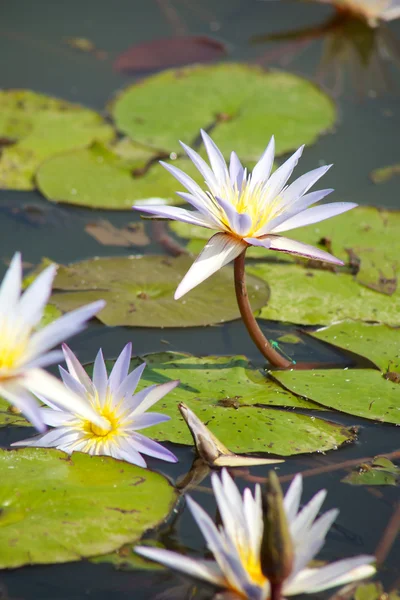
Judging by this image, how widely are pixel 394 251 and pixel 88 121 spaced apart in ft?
8.05

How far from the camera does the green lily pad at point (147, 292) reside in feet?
11.1

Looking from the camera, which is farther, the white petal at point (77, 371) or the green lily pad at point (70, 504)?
the white petal at point (77, 371)

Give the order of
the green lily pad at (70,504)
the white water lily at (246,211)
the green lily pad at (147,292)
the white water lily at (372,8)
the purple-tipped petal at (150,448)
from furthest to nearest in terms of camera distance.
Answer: the white water lily at (372,8), the green lily pad at (147,292), the white water lily at (246,211), the purple-tipped petal at (150,448), the green lily pad at (70,504)

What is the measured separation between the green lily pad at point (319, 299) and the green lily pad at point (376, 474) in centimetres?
90

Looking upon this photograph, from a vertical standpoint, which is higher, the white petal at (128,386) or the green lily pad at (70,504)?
the white petal at (128,386)

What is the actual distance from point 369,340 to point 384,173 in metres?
1.84

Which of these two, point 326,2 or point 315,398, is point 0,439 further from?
point 326,2

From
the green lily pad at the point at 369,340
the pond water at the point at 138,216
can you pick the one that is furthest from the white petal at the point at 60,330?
the green lily pad at the point at 369,340

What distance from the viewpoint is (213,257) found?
257 cm

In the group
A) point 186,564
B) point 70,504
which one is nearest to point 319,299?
point 70,504

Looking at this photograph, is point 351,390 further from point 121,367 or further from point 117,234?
point 117,234

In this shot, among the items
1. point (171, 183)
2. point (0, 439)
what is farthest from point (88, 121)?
point (0, 439)

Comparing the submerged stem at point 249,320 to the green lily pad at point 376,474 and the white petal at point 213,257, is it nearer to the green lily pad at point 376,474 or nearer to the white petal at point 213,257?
the white petal at point 213,257

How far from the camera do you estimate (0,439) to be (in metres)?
2.78
